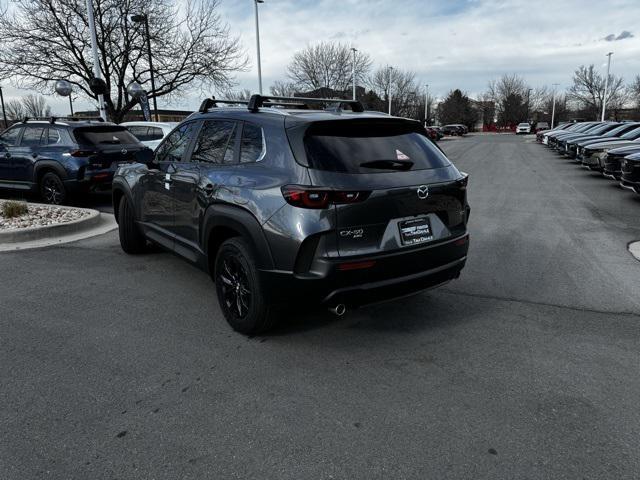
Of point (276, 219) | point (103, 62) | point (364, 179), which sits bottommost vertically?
point (276, 219)

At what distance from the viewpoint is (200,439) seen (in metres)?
2.65

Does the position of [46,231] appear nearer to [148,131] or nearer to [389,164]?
[389,164]

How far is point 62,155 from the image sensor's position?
923cm

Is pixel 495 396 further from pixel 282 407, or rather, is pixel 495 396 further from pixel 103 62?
pixel 103 62

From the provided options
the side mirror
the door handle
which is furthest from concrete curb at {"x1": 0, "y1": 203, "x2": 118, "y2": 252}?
the door handle

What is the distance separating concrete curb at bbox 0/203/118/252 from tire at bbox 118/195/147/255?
4.86 feet

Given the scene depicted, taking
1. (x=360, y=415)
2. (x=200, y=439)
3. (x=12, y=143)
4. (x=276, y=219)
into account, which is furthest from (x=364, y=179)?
(x=12, y=143)

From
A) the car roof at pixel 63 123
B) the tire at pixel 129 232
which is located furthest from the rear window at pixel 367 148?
the car roof at pixel 63 123

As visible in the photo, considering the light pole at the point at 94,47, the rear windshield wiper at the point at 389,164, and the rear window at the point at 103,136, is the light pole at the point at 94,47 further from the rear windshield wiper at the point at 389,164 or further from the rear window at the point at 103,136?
the rear windshield wiper at the point at 389,164

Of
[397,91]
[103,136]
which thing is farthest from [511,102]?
[103,136]

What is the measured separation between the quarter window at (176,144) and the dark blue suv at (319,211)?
0.45m

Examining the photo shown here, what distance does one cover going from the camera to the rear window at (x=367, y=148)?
133 inches

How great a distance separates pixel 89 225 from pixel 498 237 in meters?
6.44

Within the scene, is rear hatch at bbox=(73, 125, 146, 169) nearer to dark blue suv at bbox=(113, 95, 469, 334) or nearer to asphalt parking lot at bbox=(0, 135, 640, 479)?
asphalt parking lot at bbox=(0, 135, 640, 479)
